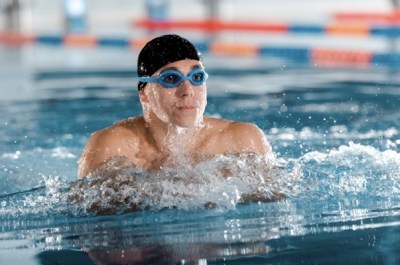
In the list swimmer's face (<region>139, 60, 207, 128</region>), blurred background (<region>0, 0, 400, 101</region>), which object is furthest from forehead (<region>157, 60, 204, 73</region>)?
blurred background (<region>0, 0, 400, 101</region>)

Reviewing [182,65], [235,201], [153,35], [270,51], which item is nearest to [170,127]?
[182,65]

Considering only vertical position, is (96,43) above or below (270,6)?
below

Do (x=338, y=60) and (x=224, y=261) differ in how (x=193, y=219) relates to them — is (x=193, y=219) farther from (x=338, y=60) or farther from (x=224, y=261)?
Answer: (x=338, y=60)

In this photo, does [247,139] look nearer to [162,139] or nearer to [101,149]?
[162,139]

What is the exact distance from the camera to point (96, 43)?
43.5 feet

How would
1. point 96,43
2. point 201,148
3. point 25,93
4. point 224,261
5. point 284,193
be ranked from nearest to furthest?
point 224,261
point 284,193
point 201,148
point 25,93
point 96,43

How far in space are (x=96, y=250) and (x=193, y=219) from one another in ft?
1.56

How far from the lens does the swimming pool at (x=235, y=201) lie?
7.50ft

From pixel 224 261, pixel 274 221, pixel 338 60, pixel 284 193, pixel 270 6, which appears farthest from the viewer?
pixel 270 6

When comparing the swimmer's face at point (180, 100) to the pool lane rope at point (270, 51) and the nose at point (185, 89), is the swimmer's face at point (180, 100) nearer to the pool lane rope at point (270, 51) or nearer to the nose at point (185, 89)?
the nose at point (185, 89)

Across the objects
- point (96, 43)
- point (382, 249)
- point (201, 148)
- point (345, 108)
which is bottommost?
point (382, 249)

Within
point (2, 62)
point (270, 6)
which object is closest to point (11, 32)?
point (2, 62)

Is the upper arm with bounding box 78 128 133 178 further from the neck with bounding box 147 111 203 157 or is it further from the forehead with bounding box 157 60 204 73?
the forehead with bounding box 157 60 204 73

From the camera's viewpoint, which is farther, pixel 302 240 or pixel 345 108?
pixel 345 108
